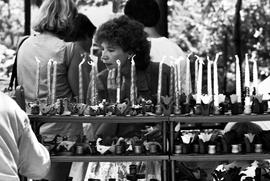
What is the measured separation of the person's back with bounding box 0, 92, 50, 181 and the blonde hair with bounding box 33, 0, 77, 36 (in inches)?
56.1

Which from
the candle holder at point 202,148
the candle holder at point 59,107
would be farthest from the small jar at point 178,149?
the candle holder at point 59,107

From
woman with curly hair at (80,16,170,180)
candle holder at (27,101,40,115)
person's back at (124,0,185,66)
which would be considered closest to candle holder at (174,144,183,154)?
woman with curly hair at (80,16,170,180)

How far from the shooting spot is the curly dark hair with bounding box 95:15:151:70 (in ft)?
15.2

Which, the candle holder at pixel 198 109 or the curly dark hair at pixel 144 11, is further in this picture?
the curly dark hair at pixel 144 11

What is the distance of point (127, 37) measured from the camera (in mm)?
4645

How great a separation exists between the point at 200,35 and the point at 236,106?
446 inches

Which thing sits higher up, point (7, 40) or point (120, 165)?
point (7, 40)

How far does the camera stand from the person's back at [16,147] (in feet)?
10.9

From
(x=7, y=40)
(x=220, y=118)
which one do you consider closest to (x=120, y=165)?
(x=220, y=118)

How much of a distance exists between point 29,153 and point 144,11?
2.37 meters

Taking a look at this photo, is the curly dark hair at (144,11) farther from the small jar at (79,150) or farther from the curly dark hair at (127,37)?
the small jar at (79,150)

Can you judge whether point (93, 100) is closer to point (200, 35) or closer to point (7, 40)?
point (7, 40)

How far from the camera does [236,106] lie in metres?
4.16

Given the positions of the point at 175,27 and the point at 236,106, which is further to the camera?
the point at 175,27
